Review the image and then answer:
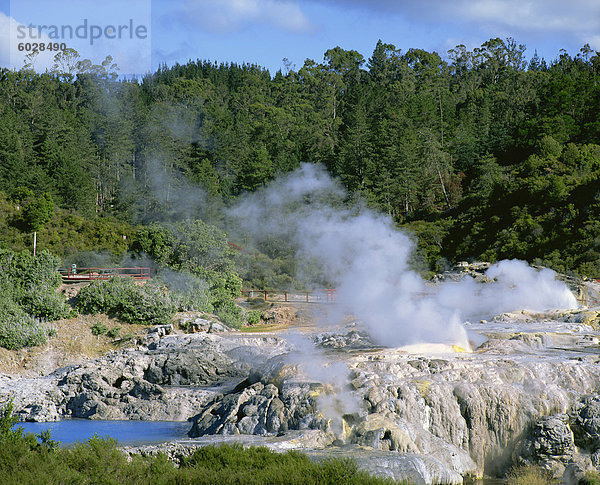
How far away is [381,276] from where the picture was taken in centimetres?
2552

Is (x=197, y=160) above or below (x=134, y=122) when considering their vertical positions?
below

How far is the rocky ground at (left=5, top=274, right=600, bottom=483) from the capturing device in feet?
55.6

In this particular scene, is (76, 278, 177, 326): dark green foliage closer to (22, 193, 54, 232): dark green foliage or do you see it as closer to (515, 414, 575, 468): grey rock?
(515, 414, 575, 468): grey rock

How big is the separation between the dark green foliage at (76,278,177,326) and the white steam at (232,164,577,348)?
596 centimetres

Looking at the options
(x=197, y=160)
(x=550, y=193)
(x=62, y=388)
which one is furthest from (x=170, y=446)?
(x=197, y=160)

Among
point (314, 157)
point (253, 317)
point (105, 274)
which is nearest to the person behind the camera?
point (253, 317)

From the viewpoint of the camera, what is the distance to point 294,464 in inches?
520

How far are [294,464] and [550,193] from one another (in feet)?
138

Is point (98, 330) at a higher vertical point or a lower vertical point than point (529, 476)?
higher

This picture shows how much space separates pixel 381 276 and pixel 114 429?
31.3ft

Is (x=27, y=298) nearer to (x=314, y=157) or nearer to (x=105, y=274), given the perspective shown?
(x=105, y=274)

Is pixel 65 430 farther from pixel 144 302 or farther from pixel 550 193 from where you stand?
pixel 550 193

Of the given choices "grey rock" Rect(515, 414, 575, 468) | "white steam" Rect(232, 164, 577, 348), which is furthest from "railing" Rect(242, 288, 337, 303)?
"grey rock" Rect(515, 414, 575, 468)

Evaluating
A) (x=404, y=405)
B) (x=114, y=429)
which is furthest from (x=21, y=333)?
(x=404, y=405)
